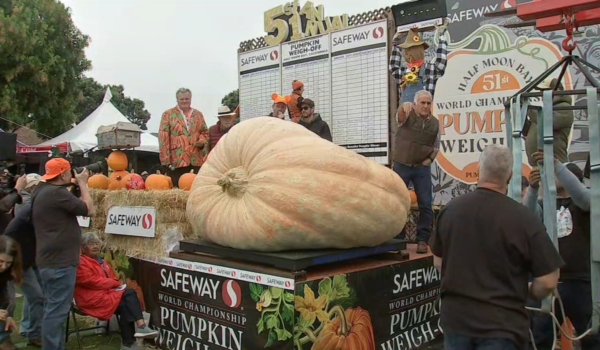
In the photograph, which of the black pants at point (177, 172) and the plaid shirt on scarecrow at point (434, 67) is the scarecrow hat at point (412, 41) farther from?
the black pants at point (177, 172)

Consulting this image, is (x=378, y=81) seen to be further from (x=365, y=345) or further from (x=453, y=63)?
(x=365, y=345)

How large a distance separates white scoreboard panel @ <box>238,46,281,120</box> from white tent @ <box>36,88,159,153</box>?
836cm

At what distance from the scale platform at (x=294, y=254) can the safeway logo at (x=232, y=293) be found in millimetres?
192

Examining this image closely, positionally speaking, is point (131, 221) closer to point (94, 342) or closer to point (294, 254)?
point (94, 342)

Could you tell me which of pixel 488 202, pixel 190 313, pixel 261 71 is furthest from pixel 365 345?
pixel 261 71

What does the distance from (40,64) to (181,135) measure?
45.8ft

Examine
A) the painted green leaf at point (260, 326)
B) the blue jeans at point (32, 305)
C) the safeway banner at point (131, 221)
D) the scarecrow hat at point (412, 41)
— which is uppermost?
the scarecrow hat at point (412, 41)

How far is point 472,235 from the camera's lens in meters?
2.30

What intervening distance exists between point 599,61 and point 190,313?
4.70m

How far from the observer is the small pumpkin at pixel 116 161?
5660 mm

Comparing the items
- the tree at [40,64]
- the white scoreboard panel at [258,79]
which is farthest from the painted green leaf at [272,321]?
the tree at [40,64]

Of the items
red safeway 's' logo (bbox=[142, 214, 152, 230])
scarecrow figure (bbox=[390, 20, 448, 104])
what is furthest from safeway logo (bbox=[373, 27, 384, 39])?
red safeway 's' logo (bbox=[142, 214, 152, 230])

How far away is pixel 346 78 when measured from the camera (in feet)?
22.0

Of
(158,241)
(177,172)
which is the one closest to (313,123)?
(177,172)
